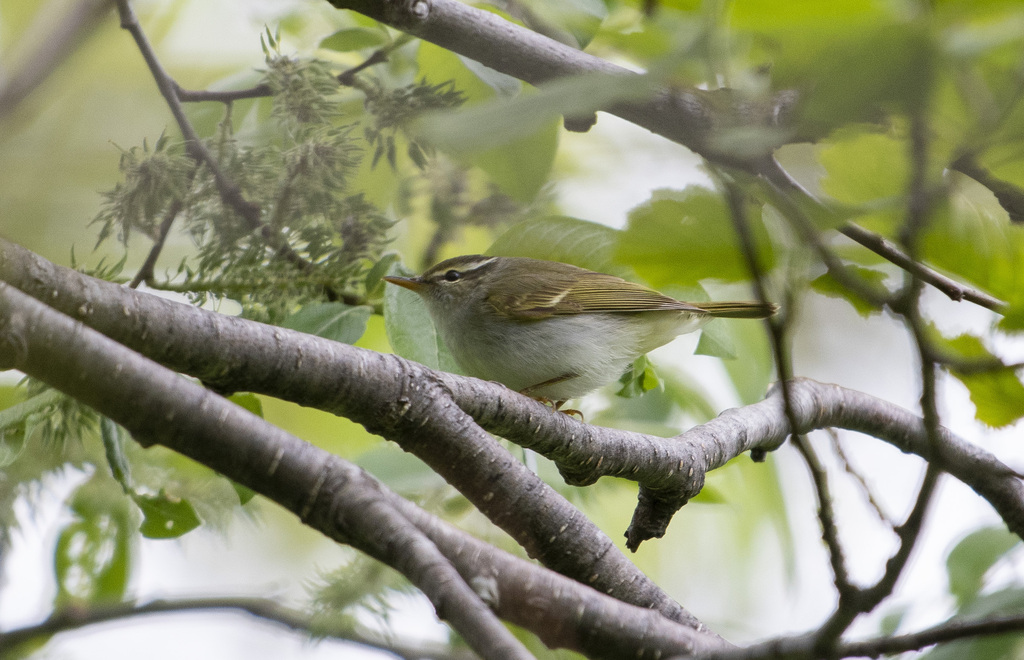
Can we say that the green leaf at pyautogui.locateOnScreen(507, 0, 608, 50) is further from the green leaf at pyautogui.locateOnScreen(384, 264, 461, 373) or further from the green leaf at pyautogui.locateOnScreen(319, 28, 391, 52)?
the green leaf at pyautogui.locateOnScreen(384, 264, 461, 373)

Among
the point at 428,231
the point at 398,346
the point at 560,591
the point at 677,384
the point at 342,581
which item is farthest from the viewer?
the point at 428,231

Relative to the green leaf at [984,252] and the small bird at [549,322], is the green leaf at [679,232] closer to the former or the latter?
the green leaf at [984,252]

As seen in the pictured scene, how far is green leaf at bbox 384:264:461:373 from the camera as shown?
7.39 ft

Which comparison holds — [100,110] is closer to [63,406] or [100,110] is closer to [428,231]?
[428,231]

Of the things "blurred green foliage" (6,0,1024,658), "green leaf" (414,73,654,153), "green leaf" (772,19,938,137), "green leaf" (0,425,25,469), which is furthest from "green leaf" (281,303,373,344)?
"green leaf" (772,19,938,137)

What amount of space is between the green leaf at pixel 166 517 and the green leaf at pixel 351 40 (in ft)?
4.85

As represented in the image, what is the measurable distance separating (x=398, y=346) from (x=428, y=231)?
1.57 meters

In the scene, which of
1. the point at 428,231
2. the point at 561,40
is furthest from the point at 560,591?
the point at 428,231

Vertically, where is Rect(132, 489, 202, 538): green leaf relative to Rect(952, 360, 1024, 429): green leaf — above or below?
below

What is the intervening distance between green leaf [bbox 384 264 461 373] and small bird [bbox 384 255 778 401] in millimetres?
238

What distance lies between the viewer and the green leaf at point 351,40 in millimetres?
2496

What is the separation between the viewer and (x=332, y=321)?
2234 mm

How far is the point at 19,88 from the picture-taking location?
210 cm

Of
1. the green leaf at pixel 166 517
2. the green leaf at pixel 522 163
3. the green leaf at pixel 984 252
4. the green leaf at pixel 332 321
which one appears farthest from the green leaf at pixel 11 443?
the green leaf at pixel 984 252
